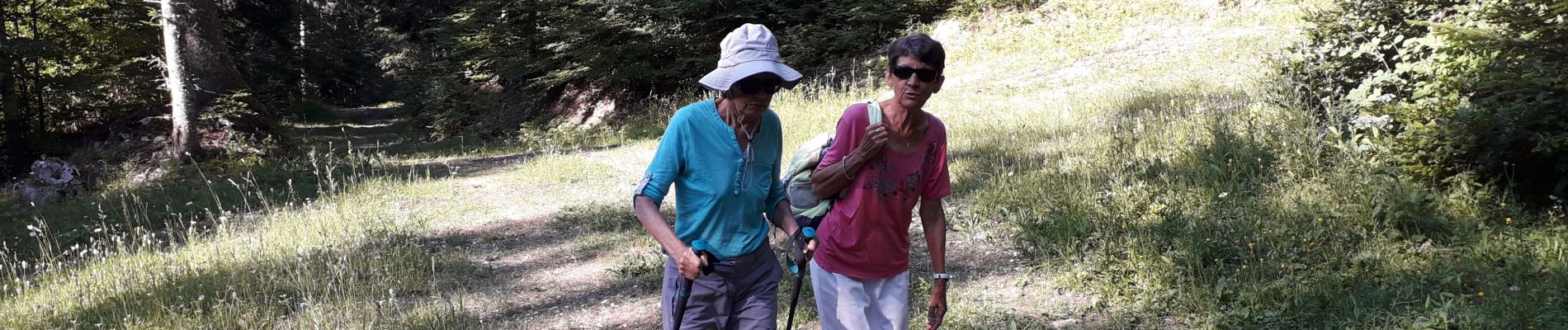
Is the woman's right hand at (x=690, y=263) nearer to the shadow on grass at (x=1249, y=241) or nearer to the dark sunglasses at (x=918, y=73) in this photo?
the dark sunglasses at (x=918, y=73)

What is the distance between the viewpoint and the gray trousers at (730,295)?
9.69ft

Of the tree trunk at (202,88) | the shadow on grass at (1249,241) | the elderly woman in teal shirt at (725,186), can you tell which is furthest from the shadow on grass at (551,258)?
the tree trunk at (202,88)

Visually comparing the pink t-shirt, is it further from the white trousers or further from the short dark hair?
the short dark hair

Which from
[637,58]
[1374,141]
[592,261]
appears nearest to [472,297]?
[592,261]

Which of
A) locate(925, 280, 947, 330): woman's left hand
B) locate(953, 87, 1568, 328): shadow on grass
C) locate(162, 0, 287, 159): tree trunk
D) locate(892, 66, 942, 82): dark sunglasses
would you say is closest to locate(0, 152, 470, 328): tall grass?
locate(925, 280, 947, 330): woman's left hand

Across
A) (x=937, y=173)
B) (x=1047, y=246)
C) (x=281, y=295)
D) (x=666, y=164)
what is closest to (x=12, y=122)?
(x=281, y=295)

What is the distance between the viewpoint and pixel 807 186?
3.11 metres

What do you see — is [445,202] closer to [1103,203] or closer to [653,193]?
[1103,203]

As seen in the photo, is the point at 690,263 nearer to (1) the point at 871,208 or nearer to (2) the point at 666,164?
(2) the point at 666,164

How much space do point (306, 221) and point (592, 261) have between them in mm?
2939

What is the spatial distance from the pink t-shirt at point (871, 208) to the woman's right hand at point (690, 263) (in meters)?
0.50

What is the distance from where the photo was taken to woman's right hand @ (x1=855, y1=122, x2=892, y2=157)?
2742mm

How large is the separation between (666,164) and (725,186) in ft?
0.69

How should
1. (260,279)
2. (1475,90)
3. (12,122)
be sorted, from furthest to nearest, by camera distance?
1. (12,122)
2. (260,279)
3. (1475,90)
